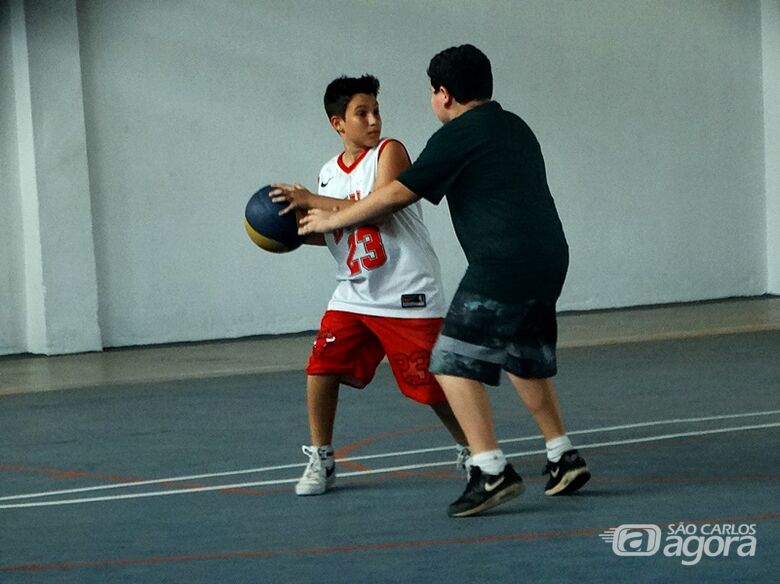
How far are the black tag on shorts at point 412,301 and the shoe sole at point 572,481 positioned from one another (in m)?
0.90

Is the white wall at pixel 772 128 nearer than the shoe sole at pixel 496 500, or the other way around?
the shoe sole at pixel 496 500

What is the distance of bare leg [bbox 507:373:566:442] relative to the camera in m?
5.38

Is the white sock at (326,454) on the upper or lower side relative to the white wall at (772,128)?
lower

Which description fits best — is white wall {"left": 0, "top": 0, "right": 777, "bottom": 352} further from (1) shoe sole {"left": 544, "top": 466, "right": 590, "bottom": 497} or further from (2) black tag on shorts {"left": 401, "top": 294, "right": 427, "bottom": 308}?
(1) shoe sole {"left": 544, "top": 466, "right": 590, "bottom": 497}

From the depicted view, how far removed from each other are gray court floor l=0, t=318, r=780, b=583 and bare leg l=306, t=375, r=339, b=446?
0.23 m

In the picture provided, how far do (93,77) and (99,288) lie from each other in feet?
5.51

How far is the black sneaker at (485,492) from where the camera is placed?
509cm

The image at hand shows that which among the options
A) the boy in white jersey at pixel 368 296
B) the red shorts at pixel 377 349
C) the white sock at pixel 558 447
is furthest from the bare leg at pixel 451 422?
the white sock at pixel 558 447

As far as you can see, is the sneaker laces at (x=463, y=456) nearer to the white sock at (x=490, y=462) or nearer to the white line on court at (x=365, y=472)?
the white line on court at (x=365, y=472)

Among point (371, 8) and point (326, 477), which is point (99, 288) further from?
point (326, 477)

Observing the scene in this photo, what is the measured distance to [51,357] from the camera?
11320mm

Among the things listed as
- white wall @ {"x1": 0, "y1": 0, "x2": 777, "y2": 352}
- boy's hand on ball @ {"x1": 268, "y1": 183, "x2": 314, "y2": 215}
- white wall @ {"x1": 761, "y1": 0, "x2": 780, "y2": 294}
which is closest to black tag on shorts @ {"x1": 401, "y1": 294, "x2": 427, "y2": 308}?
boy's hand on ball @ {"x1": 268, "y1": 183, "x2": 314, "y2": 215}

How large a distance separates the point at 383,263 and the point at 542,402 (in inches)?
34.2

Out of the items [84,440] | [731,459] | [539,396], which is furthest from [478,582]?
[84,440]
